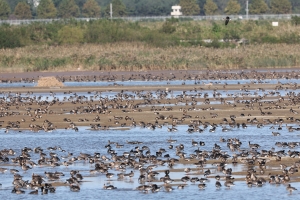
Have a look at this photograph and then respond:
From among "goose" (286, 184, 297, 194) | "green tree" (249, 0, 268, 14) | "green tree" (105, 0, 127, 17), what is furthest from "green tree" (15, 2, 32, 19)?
"goose" (286, 184, 297, 194)

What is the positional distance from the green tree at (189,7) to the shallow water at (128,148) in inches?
4534

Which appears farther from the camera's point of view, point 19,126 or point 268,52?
point 268,52

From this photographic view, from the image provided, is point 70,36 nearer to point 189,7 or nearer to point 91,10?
point 91,10

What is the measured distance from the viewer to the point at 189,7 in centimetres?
14050

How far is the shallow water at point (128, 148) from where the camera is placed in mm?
16109

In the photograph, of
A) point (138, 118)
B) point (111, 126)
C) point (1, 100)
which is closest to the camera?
point (111, 126)

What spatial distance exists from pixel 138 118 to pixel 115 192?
41.1 ft

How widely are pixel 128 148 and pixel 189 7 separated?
393 ft

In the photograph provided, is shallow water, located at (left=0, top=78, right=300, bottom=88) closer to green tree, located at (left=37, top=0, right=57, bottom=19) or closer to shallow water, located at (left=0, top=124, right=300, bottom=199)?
shallow water, located at (left=0, top=124, right=300, bottom=199)

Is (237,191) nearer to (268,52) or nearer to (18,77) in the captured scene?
(18,77)

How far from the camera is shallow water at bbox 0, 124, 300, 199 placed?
52.9 feet

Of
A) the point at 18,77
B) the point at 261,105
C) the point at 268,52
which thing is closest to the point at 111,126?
the point at 261,105

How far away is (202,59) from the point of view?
56.7m

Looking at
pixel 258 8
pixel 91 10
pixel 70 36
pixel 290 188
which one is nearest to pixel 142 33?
pixel 70 36
